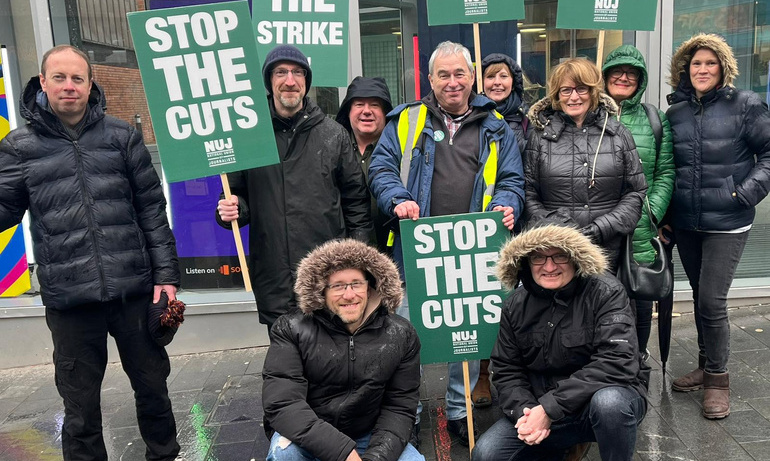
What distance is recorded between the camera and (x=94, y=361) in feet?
11.3

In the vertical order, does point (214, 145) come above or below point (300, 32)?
below

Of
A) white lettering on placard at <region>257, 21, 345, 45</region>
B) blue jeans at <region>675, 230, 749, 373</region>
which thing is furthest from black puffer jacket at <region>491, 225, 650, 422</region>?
white lettering on placard at <region>257, 21, 345, 45</region>

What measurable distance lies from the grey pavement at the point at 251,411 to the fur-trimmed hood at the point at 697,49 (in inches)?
75.3

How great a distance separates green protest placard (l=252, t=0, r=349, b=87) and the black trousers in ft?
6.07

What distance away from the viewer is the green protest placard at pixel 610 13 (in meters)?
4.39

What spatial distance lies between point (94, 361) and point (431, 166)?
1.97 meters

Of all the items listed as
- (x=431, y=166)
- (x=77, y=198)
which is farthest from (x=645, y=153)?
(x=77, y=198)

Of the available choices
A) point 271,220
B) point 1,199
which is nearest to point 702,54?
point 271,220

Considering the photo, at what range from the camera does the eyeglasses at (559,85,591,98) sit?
3688mm

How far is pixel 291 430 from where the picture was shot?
2893 millimetres

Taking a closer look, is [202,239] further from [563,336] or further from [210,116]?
[563,336]

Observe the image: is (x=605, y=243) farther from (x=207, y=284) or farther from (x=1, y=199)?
(x=207, y=284)

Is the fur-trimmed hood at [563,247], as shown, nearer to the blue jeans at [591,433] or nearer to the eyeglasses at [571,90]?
the blue jeans at [591,433]

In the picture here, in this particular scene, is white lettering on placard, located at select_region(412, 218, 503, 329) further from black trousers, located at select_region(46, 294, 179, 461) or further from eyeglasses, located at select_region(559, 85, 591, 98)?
black trousers, located at select_region(46, 294, 179, 461)
